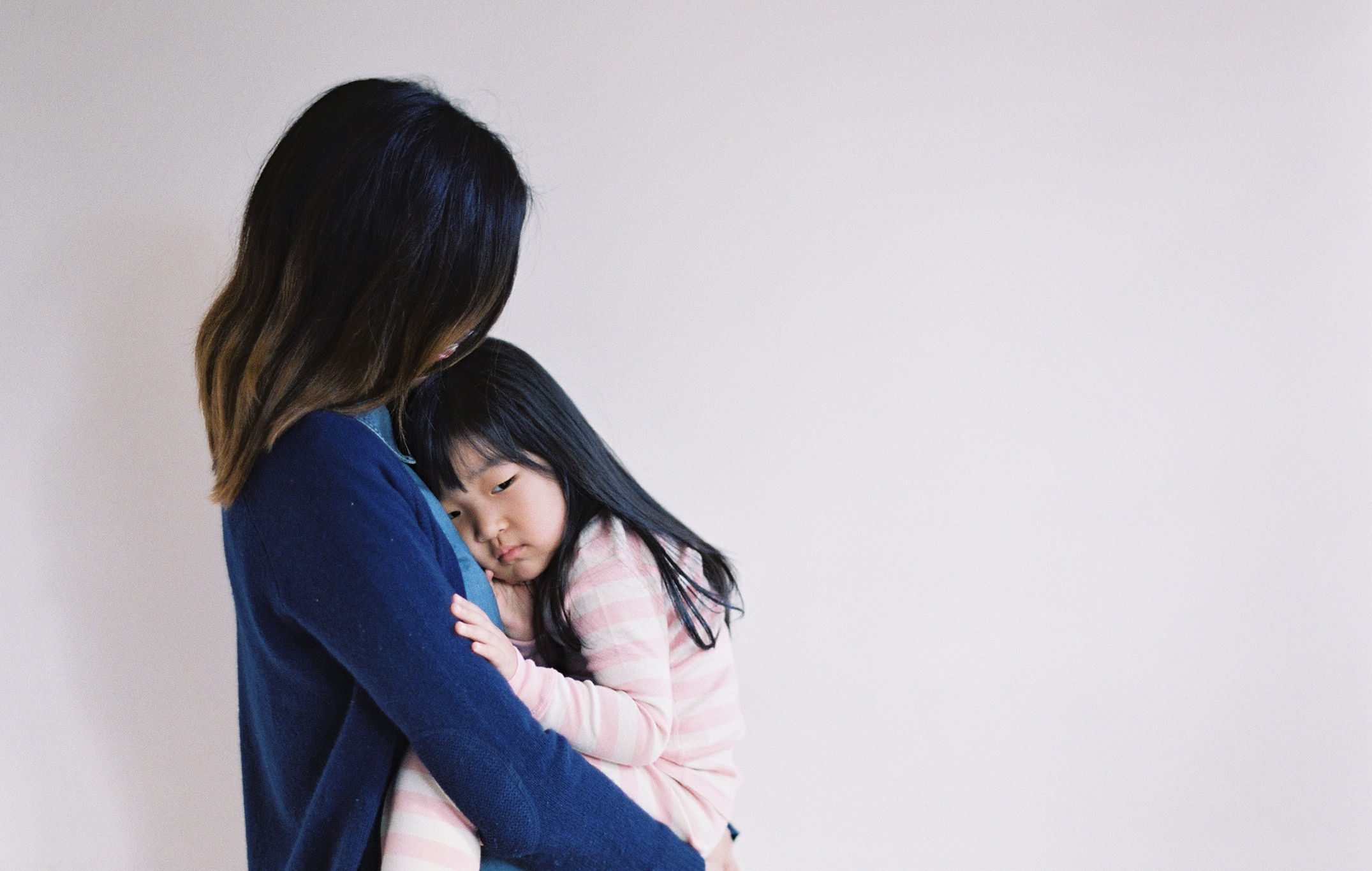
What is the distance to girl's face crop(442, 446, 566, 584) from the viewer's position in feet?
3.78

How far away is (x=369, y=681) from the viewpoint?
86cm

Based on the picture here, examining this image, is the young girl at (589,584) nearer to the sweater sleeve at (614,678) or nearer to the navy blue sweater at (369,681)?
the sweater sleeve at (614,678)

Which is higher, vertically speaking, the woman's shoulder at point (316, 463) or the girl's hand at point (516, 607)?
the woman's shoulder at point (316, 463)

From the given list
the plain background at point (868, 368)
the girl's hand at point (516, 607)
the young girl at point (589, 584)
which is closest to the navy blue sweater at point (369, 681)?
the young girl at point (589, 584)

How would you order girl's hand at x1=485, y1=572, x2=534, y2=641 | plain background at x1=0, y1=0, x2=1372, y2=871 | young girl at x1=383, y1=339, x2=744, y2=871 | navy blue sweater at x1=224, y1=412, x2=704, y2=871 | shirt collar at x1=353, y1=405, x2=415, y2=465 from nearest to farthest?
navy blue sweater at x1=224, y1=412, x2=704, y2=871 → shirt collar at x1=353, y1=405, x2=415, y2=465 → young girl at x1=383, y1=339, x2=744, y2=871 → girl's hand at x1=485, y1=572, x2=534, y2=641 → plain background at x1=0, y1=0, x2=1372, y2=871

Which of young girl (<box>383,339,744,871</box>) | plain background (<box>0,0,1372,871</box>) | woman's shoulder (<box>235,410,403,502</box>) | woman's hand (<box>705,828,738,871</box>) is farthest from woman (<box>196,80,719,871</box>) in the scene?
plain background (<box>0,0,1372,871</box>)

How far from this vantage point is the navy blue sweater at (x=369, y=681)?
852mm

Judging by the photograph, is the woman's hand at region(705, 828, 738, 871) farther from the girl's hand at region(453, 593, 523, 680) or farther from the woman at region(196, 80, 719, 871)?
the girl's hand at region(453, 593, 523, 680)

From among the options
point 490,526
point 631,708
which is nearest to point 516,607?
point 490,526

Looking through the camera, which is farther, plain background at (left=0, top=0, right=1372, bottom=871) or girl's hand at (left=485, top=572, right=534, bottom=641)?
plain background at (left=0, top=0, right=1372, bottom=871)

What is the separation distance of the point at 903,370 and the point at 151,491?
122cm

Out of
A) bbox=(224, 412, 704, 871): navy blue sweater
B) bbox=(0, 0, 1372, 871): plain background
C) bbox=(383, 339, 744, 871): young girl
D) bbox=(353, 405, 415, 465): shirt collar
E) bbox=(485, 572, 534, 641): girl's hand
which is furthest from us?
bbox=(0, 0, 1372, 871): plain background

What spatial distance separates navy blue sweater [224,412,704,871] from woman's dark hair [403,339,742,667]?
179 mm

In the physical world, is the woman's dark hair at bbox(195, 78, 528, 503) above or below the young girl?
above
